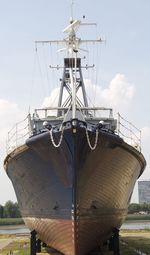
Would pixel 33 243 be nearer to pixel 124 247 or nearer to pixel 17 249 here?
pixel 17 249

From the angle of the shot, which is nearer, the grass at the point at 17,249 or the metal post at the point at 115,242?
the metal post at the point at 115,242

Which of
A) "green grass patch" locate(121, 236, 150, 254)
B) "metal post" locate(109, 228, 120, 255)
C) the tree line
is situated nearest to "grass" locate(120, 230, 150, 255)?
"green grass patch" locate(121, 236, 150, 254)

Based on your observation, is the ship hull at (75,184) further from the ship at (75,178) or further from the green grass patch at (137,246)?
the green grass patch at (137,246)

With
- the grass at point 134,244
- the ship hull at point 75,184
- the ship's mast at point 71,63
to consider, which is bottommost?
the grass at point 134,244

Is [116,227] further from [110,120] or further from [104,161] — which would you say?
[110,120]

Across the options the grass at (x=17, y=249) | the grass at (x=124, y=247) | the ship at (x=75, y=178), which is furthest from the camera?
the grass at (x=17, y=249)

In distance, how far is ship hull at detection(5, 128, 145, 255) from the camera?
1384cm

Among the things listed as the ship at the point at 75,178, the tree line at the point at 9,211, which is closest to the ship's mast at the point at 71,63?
the ship at the point at 75,178

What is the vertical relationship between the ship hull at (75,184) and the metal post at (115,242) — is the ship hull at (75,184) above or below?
above

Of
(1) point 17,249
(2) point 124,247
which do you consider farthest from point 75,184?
(1) point 17,249

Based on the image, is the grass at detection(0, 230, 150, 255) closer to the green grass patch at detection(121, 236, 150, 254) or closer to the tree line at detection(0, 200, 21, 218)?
the green grass patch at detection(121, 236, 150, 254)

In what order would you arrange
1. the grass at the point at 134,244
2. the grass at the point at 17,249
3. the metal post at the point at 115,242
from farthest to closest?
the grass at the point at 17,249 → the grass at the point at 134,244 → the metal post at the point at 115,242

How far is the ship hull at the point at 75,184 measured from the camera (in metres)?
13.8

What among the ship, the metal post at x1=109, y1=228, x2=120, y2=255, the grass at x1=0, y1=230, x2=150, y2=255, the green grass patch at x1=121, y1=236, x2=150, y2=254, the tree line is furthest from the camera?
the tree line
